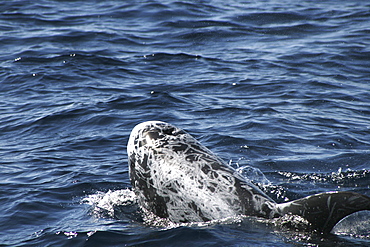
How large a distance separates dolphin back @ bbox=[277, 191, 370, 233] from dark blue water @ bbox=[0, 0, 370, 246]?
197 millimetres

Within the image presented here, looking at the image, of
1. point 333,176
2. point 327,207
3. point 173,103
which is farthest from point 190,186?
point 173,103

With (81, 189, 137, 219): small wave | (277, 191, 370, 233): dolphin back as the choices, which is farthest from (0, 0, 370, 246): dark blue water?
(277, 191, 370, 233): dolphin back

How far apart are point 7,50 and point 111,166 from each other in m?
10.3

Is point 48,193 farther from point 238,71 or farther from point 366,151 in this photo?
point 238,71

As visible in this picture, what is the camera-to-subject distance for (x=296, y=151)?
1177 cm

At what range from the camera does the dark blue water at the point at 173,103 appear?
8.66 m

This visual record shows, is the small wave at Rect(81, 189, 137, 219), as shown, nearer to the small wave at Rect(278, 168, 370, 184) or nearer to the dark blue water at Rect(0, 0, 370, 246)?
the dark blue water at Rect(0, 0, 370, 246)

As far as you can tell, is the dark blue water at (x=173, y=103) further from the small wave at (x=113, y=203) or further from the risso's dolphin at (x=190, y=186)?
the risso's dolphin at (x=190, y=186)

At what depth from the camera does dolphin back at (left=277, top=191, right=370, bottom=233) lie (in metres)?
6.66

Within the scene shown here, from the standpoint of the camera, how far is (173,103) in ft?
49.0

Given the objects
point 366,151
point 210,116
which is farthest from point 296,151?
point 210,116

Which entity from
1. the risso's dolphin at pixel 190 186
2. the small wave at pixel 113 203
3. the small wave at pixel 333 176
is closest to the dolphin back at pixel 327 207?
the risso's dolphin at pixel 190 186

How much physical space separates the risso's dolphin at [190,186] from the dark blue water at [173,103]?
0.23 metres

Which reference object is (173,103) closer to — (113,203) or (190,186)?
(113,203)
